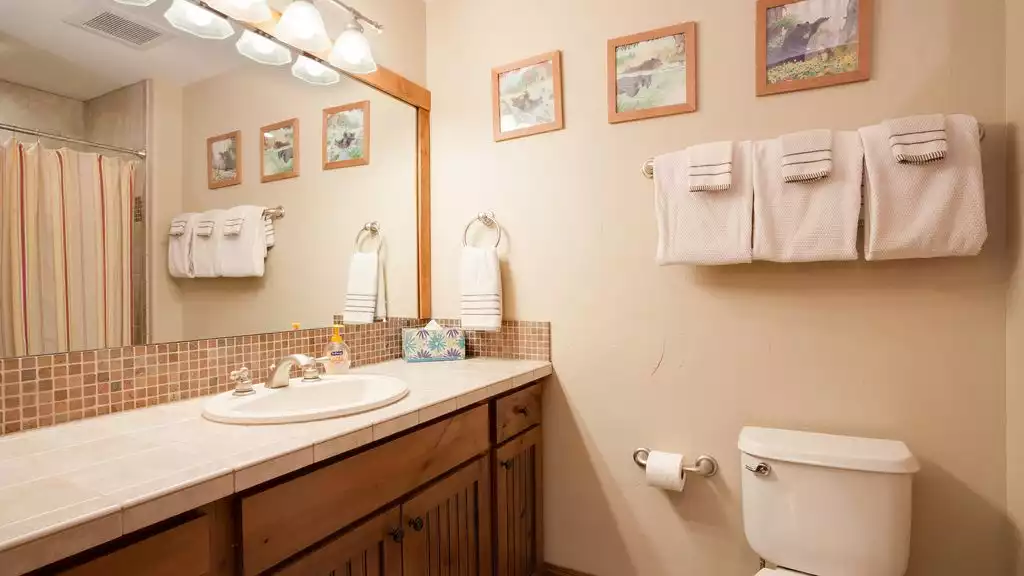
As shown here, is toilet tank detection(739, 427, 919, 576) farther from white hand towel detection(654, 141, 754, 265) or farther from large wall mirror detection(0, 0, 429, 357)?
large wall mirror detection(0, 0, 429, 357)

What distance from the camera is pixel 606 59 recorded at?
5.89 ft

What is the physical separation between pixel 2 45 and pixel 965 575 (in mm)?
2596

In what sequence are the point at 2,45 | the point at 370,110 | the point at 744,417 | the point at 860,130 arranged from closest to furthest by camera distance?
the point at 2,45 < the point at 860,130 < the point at 744,417 < the point at 370,110

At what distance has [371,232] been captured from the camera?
1951 mm

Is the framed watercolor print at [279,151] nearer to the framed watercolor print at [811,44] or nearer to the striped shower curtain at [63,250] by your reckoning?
the striped shower curtain at [63,250]

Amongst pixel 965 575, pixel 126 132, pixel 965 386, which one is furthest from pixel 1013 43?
pixel 126 132

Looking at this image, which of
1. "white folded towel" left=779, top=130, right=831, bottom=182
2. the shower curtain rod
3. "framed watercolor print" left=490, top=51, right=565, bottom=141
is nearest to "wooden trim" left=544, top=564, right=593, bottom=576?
"white folded towel" left=779, top=130, right=831, bottom=182

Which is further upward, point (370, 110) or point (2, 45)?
point (370, 110)

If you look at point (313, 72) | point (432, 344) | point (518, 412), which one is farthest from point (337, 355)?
point (313, 72)

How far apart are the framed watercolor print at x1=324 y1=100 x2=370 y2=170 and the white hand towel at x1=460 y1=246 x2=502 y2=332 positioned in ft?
1.76

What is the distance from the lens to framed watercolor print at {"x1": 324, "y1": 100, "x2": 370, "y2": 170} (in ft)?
5.88

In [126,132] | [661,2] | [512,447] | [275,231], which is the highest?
[661,2]

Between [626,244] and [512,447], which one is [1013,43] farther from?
[512,447]

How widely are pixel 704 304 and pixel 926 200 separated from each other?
62 cm
